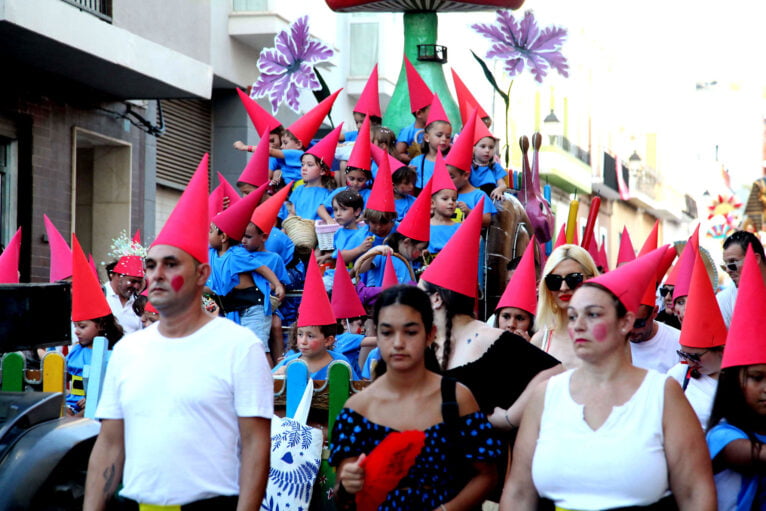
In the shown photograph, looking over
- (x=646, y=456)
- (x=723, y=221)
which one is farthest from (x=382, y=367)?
(x=723, y=221)

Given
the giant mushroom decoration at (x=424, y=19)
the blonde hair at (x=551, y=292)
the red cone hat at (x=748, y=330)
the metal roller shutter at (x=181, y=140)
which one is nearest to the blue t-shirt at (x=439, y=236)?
the blonde hair at (x=551, y=292)

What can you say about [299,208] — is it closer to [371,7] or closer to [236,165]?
[371,7]

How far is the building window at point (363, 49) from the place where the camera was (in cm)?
2356

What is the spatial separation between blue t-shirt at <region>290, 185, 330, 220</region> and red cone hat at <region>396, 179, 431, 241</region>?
202 centimetres

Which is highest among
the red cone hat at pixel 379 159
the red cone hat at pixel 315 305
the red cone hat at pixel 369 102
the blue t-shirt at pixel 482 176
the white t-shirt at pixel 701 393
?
the red cone hat at pixel 369 102

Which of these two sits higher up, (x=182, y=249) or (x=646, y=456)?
(x=182, y=249)

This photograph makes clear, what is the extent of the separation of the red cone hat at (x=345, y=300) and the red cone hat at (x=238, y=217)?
77cm

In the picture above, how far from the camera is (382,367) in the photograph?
456 cm

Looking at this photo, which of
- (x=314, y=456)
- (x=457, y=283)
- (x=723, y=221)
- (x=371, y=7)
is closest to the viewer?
(x=457, y=283)

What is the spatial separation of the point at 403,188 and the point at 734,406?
19.1ft

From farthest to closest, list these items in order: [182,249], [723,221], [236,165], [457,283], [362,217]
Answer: [723,221] < [236,165] < [362,217] < [457,283] < [182,249]

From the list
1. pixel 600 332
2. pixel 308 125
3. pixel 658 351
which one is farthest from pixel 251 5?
pixel 600 332

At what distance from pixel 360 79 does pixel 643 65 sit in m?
27.6

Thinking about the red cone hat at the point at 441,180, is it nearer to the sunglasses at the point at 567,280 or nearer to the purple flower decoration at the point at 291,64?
the purple flower decoration at the point at 291,64
